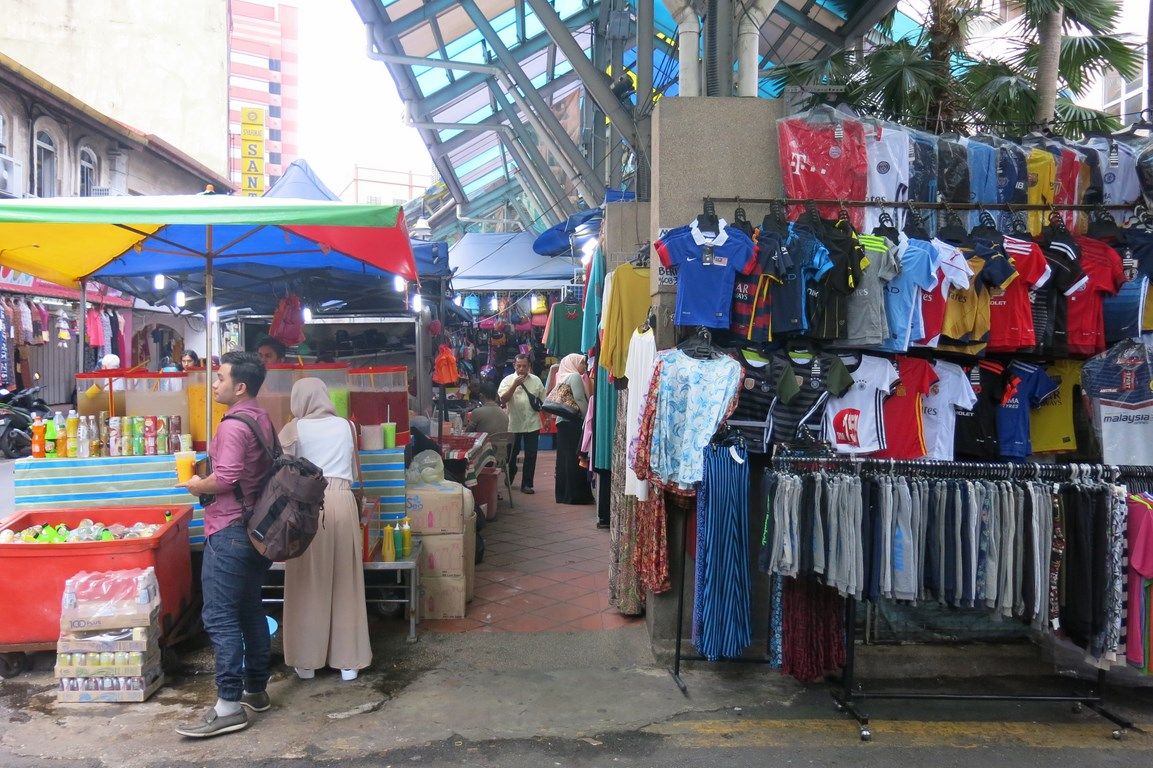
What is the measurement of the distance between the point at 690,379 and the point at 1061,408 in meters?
2.42

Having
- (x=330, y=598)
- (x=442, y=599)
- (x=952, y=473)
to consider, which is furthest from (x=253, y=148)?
(x=952, y=473)

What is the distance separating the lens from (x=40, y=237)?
555cm

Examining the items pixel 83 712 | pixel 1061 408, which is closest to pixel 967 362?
pixel 1061 408

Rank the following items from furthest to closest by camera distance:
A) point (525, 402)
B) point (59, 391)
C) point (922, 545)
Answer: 1. point (59, 391)
2. point (525, 402)
3. point (922, 545)

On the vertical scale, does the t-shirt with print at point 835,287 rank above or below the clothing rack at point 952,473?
above

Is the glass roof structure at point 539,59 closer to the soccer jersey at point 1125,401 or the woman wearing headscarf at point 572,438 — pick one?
the woman wearing headscarf at point 572,438

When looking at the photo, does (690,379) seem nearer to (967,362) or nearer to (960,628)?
(967,362)

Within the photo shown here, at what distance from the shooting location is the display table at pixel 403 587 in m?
5.11

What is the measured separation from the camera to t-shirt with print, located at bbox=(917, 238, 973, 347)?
457cm

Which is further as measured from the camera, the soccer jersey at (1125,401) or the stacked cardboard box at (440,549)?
the stacked cardboard box at (440,549)

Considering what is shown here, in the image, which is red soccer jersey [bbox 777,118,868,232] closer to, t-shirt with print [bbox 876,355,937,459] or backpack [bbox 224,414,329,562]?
t-shirt with print [bbox 876,355,937,459]

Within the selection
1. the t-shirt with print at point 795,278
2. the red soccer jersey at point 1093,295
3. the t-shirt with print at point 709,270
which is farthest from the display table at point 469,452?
the red soccer jersey at point 1093,295

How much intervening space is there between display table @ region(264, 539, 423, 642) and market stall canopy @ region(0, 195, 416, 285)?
83.3 inches

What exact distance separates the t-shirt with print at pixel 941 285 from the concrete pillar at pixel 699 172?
3.37ft
